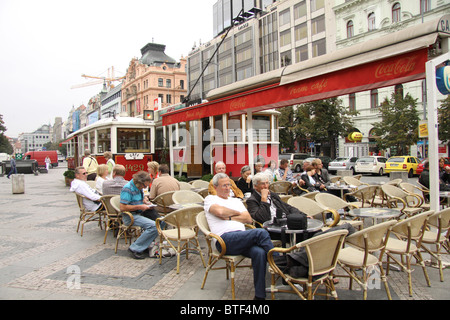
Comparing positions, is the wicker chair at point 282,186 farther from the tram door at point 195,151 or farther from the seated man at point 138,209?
the tram door at point 195,151

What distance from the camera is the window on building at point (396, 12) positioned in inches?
1192

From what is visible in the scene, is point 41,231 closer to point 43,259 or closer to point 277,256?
point 43,259

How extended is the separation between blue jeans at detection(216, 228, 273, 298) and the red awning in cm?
305

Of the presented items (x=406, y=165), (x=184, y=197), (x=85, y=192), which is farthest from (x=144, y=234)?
(x=406, y=165)

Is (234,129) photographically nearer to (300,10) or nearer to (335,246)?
(335,246)

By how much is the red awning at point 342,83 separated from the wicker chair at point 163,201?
2.70m

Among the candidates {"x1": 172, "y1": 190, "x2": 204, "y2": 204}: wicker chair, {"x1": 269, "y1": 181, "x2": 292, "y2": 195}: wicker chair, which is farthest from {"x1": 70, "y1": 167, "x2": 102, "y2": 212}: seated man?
{"x1": 269, "y1": 181, "x2": 292, "y2": 195}: wicker chair

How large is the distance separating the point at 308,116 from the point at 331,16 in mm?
13504

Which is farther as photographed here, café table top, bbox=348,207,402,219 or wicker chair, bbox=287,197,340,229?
Result: wicker chair, bbox=287,197,340,229

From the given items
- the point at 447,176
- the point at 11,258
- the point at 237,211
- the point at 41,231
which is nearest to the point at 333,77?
the point at 237,211

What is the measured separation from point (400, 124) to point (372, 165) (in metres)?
5.63

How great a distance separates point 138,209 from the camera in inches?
197

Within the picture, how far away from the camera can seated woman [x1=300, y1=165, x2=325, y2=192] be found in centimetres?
694

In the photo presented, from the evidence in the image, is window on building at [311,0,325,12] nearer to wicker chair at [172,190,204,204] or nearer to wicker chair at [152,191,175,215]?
wicker chair at [172,190,204,204]
